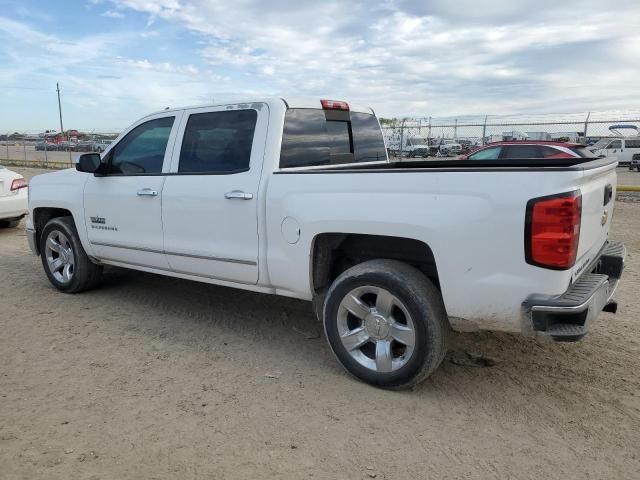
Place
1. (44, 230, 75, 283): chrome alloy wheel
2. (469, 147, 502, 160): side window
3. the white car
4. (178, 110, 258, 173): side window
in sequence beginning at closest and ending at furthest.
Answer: (178, 110, 258, 173): side window
(44, 230, 75, 283): chrome alloy wheel
the white car
(469, 147, 502, 160): side window

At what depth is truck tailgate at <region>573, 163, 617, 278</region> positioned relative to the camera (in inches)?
123

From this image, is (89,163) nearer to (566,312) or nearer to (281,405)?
(281,405)

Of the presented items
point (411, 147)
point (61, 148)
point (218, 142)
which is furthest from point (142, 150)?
point (61, 148)

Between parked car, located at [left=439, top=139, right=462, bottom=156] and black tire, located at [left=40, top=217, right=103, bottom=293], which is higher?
parked car, located at [left=439, top=139, right=462, bottom=156]

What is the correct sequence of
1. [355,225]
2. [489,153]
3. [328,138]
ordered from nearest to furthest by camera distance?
[355,225], [328,138], [489,153]

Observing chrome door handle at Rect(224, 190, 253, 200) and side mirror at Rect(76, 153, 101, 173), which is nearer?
chrome door handle at Rect(224, 190, 253, 200)

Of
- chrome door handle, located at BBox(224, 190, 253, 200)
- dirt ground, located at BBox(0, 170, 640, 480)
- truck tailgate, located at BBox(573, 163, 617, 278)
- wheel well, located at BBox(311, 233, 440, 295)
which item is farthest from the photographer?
chrome door handle, located at BBox(224, 190, 253, 200)

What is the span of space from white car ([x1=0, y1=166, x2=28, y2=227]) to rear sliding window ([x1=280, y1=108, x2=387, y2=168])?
6.87 m

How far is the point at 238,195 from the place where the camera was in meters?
4.10

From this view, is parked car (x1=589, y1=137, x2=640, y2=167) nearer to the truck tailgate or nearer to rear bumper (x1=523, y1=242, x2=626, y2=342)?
the truck tailgate

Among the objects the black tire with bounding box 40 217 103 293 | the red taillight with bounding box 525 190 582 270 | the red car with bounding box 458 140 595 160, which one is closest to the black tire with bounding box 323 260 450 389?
the red taillight with bounding box 525 190 582 270

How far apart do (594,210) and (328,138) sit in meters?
2.21

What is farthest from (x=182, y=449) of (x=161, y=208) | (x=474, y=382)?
(x=161, y=208)

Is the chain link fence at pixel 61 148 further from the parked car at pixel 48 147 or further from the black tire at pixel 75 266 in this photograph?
the black tire at pixel 75 266
